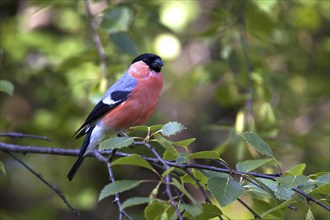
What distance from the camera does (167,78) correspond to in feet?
14.7

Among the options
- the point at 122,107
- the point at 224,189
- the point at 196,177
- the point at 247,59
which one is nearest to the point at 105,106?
the point at 122,107

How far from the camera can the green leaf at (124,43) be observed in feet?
11.1

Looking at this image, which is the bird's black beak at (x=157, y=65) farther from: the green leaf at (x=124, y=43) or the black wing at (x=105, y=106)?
the black wing at (x=105, y=106)

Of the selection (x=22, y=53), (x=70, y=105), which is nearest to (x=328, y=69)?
(x=70, y=105)

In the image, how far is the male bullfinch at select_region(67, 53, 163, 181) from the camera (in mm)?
3086

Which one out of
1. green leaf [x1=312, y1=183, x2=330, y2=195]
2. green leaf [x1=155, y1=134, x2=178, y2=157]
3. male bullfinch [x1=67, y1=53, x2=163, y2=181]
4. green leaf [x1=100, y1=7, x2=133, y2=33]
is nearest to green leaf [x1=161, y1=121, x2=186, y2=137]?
green leaf [x1=155, y1=134, x2=178, y2=157]

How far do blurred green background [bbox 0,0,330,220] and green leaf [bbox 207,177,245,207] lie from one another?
1.37 metres

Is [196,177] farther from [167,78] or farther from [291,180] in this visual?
[167,78]

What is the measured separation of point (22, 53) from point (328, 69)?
8.00 feet

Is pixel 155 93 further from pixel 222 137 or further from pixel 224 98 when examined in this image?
pixel 222 137

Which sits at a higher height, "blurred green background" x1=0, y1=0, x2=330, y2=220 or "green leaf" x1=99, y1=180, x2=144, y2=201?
"green leaf" x1=99, y1=180, x2=144, y2=201

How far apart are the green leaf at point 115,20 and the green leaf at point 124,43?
0.05m

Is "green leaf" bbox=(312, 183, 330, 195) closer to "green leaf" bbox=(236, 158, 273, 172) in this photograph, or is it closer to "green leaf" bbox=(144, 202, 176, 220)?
"green leaf" bbox=(236, 158, 273, 172)

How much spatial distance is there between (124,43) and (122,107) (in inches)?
20.0
